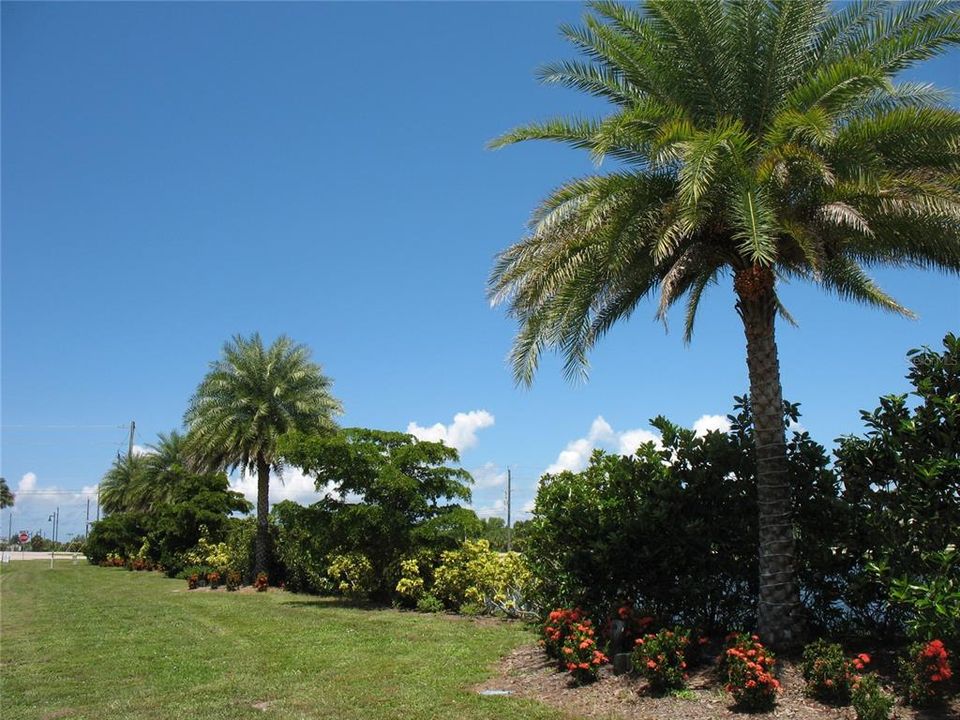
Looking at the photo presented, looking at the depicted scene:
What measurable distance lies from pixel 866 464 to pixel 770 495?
1.18 metres

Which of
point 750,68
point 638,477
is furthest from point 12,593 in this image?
point 750,68

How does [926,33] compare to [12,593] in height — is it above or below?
above

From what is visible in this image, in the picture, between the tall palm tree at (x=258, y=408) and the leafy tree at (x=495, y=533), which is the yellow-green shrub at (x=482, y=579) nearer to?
the leafy tree at (x=495, y=533)

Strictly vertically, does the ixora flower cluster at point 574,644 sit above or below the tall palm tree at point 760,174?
below

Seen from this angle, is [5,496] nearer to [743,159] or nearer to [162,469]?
[162,469]

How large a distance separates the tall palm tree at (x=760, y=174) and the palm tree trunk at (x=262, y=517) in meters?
19.4

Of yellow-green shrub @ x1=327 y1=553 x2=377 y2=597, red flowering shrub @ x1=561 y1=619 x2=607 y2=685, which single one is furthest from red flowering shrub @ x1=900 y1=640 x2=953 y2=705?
yellow-green shrub @ x1=327 y1=553 x2=377 y2=597

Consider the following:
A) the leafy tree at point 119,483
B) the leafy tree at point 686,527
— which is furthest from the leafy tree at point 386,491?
the leafy tree at point 119,483

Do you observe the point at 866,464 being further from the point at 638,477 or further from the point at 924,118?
the point at 924,118

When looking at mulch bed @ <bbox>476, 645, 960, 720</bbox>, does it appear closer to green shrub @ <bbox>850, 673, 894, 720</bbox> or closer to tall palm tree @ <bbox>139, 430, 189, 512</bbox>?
green shrub @ <bbox>850, 673, 894, 720</bbox>

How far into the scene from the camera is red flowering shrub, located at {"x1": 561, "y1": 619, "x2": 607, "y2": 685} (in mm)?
9406

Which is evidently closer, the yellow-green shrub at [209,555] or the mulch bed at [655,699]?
the mulch bed at [655,699]

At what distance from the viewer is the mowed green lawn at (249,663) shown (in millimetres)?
8703

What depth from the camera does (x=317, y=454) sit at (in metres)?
20.5
